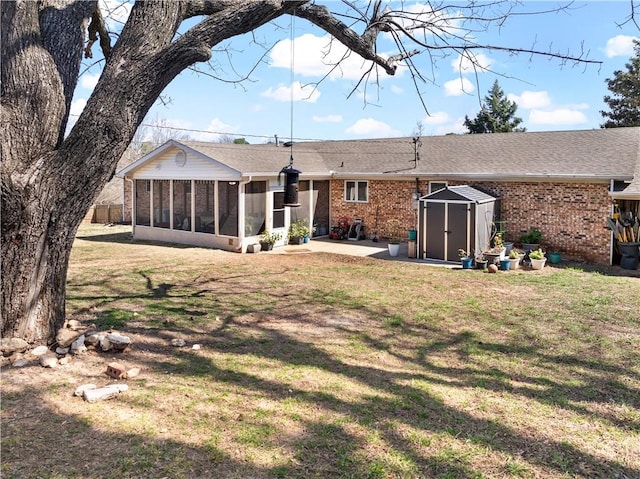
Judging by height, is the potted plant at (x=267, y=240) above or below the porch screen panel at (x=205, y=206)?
below

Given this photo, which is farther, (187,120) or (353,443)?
(187,120)

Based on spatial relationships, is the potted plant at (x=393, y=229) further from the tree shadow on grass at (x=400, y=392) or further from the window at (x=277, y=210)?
the tree shadow on grass at (x=400, y=392)

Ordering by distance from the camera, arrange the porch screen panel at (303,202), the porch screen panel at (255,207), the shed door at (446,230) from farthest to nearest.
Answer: the porch screen panel at (303,202)
the porch screen panel at (255,207)
the shed door at (446,230)

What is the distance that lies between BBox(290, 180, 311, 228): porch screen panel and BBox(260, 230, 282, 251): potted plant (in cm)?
147

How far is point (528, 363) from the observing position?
579 cm

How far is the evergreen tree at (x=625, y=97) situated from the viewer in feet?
96.9

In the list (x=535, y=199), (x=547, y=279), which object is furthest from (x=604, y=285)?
(x=535, y=199)

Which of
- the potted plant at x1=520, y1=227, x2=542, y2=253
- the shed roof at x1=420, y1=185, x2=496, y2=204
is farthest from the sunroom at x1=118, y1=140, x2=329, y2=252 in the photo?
the potted plant at x1=520, y1=227, x2=542, y2=253

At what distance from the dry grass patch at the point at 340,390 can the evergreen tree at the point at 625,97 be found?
2659 cm

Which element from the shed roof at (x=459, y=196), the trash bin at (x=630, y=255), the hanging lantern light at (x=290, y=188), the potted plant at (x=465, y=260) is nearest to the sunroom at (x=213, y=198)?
the hanging lantern light at (x=290, y=188)

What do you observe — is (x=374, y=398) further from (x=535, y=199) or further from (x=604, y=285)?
(x=535, y=199)

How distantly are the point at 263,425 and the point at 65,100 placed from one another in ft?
12.9

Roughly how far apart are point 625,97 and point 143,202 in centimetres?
2934

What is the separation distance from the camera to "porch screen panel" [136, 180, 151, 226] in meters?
17.7
